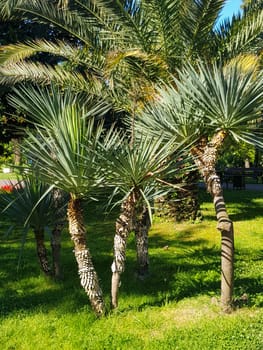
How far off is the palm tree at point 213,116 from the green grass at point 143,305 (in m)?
0.46

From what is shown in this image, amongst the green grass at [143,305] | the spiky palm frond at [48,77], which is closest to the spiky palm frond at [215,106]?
the green grass at [143,305]

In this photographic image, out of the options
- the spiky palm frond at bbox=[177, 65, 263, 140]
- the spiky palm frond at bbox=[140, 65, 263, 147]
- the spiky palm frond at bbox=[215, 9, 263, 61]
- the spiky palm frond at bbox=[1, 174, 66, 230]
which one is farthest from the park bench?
the spiky palm frond at bbox=[177, 65, 263, 140]

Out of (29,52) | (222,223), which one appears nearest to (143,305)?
(222,223)

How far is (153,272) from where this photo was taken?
20.5 feet

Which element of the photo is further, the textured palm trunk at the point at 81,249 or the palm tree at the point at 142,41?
the palm tree at the point at 142,41

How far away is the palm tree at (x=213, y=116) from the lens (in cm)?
412

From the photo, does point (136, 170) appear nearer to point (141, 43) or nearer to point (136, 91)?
point (136, 91)

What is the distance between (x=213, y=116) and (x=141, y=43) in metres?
2.60

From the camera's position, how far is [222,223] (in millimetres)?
4605

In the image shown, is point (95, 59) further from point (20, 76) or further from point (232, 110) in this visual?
point (232, 110)

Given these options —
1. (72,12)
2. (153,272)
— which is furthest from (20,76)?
(153,272)


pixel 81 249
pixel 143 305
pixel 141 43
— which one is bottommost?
pixel 143 305

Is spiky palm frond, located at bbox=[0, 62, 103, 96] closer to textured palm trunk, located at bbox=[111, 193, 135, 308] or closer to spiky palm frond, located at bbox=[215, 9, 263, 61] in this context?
spiky palm frond, located at bbox=[215, 9, 263, 61]

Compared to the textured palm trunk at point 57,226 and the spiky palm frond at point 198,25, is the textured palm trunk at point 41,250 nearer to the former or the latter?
the textured palm trunk at point 57,226
